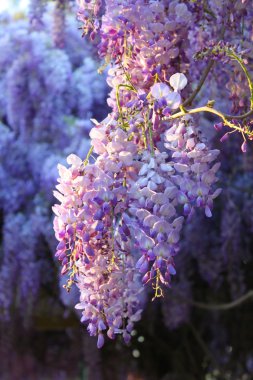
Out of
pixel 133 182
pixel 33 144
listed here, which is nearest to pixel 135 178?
pixel 133 182

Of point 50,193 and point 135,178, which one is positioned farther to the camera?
point 50,193

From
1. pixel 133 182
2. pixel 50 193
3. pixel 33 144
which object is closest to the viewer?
pixel 133 182

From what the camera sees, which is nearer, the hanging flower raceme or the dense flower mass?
the hanging flower raceme

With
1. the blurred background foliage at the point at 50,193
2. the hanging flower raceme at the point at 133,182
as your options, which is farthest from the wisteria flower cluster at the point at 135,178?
the blurred background foliage at the point at 50,193

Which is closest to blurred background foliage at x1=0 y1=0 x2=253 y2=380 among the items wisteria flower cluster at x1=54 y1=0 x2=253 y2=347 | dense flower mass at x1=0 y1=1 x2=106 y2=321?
dense flower mass at x1=0 y1=1 x2=106 y2=321

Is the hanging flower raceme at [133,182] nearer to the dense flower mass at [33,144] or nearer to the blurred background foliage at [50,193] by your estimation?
the blurred background foliage at [50,193]

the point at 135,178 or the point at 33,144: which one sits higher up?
the point at 135,178

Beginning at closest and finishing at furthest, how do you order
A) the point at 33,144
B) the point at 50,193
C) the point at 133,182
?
the point at 133,182 → the point at 50,193 → the point at 33,144

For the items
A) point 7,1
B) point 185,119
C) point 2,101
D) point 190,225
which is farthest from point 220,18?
point 7,1

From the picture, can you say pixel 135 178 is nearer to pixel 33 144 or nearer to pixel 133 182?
pixel 133 182

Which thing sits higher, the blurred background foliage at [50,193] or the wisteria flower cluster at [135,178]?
the wisteria flower cluster at [135,178]

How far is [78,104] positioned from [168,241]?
134 inches

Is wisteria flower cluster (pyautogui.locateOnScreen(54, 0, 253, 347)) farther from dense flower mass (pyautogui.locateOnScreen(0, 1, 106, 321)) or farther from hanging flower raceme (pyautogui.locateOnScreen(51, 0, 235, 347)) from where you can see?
dense flower mass (pyautogui.locateOnScreen(0, 1, 106, 321))

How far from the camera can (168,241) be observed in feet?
5.39
